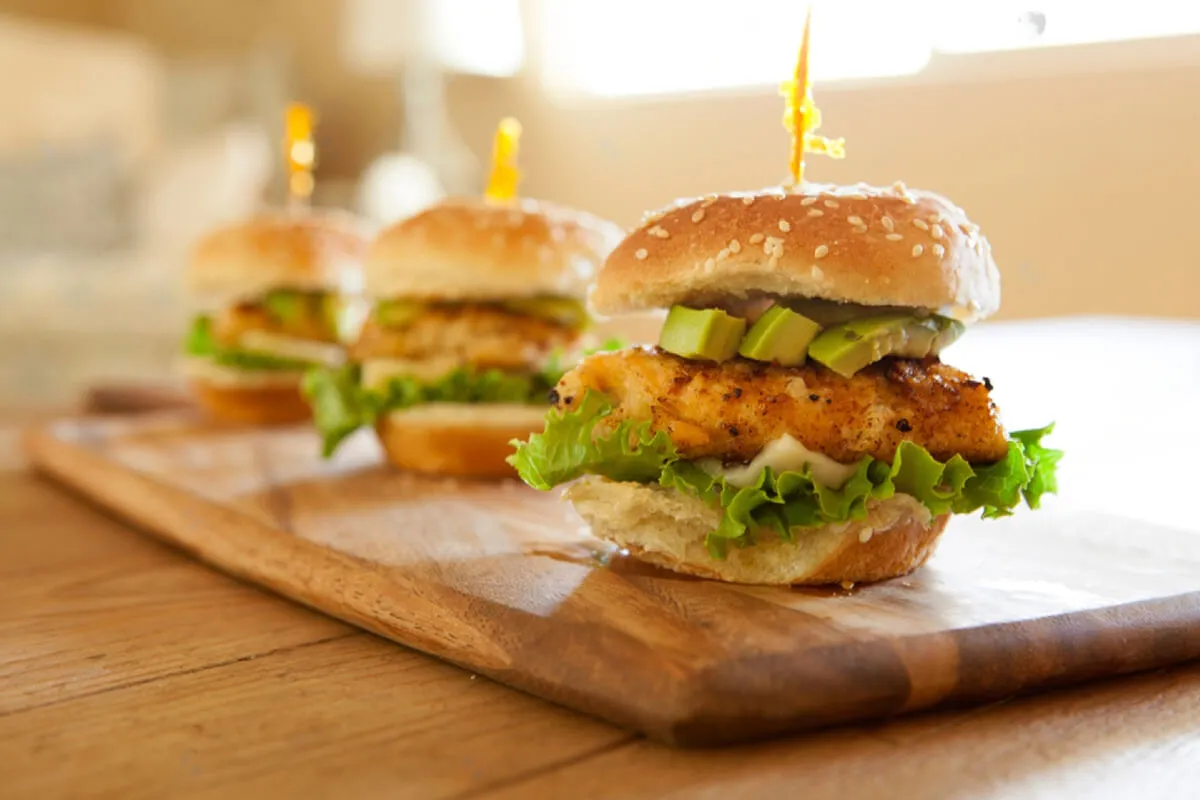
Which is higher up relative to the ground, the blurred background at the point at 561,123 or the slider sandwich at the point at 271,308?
the blurred background at the point at 561,123

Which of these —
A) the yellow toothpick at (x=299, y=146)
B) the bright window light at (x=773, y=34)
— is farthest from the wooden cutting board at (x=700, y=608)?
the bright window light at (x=773, y=34)

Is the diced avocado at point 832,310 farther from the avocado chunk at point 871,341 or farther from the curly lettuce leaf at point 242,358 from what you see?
the curly lettuce leaf at point 242,358

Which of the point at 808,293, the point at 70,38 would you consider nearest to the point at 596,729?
the point at 808,293

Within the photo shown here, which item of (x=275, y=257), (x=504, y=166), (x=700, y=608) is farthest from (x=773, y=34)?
(x=700, y=608)

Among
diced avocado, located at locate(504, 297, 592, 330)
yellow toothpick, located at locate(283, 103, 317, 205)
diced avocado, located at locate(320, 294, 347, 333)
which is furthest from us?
diced avocado, located at locate(320, 294, 347, 333)

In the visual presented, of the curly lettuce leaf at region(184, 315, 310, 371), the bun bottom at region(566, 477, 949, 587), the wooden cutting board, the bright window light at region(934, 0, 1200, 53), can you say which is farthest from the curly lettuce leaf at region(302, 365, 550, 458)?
the bright window light at region(934, 0, 1200, 53)

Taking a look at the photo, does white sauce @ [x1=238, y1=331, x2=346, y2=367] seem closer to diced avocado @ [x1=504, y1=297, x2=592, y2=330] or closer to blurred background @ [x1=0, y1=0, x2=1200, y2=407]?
diced avocado @ [x1=504, y1=297, x2=592, y2=330]
